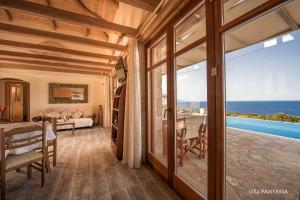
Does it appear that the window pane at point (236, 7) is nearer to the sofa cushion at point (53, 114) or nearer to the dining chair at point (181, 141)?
the dining chair at point (181, 141)

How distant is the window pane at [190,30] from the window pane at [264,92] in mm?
434

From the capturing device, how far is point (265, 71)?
6.08 feet

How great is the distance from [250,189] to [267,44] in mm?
1860

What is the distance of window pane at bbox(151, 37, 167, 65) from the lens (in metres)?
2.45

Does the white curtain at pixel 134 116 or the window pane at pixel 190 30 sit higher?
the window pane at pixel 190 30

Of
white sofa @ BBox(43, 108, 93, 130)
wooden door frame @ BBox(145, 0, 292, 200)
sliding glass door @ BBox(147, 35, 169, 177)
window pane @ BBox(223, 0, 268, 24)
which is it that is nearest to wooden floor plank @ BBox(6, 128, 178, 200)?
sliding glass door @ BBox(147, 35, 169, 177)

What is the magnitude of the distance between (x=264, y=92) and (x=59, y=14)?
2.95 m

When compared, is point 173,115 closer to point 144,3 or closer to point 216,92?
point 216,92

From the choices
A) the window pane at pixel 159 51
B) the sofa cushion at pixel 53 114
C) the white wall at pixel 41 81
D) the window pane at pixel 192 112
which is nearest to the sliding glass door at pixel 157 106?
the window pane at pixel 159 51

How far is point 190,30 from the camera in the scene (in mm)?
1985

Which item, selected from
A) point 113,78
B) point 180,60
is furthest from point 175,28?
point 113,78

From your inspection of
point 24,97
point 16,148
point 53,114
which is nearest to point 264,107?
point 16,148

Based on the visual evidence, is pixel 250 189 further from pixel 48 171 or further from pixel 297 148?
pixel 48 171

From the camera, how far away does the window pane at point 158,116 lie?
8.55ft
